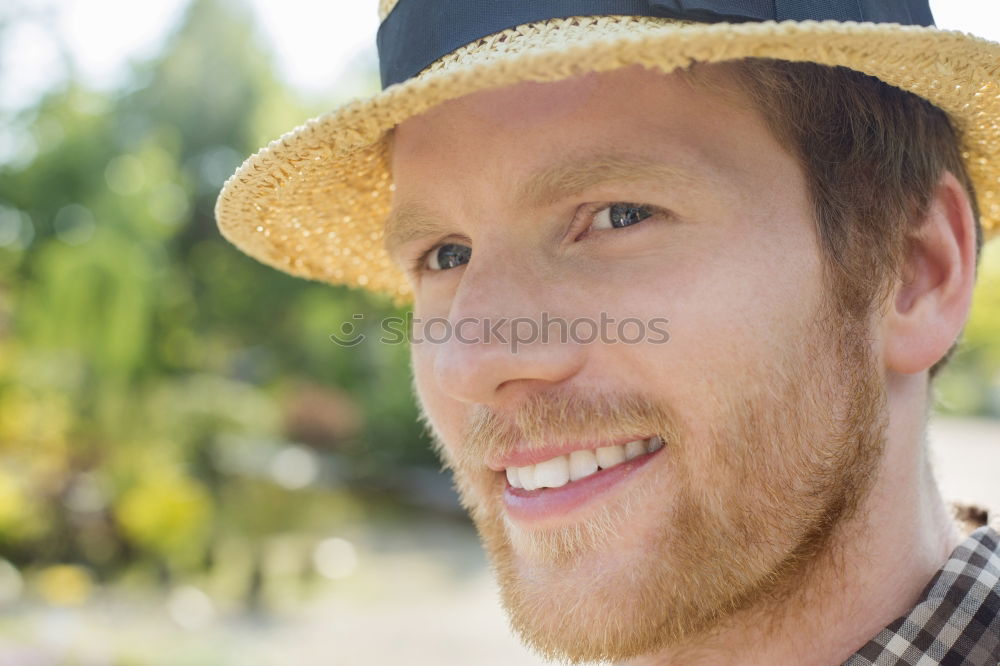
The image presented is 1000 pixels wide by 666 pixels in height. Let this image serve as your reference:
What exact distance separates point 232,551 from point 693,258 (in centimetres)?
951

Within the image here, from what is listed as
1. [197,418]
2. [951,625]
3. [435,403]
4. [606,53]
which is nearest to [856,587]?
[951,625]

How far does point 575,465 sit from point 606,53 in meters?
0.70

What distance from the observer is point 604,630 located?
1371 millimetres

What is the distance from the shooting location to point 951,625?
1.35 metres

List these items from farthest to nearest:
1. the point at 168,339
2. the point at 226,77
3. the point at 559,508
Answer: the point at 226,77, the point at 168,339, the point at 559,508

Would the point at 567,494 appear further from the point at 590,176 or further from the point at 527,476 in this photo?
the point at 590,176

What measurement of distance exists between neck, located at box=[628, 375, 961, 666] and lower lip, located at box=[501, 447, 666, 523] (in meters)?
0.31

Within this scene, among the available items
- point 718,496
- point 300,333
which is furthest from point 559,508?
point 300,333

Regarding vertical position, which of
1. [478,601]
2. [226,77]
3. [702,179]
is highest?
[226,77]

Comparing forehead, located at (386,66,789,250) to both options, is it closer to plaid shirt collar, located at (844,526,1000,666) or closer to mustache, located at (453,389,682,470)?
mustache, located at (453,389,682,470)

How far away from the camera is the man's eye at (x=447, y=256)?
5.91ft

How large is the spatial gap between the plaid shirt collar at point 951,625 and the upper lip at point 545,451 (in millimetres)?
516

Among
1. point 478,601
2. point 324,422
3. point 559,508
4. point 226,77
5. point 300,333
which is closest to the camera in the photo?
point 559,508

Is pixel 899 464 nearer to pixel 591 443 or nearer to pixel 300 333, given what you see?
pixel 591 443
